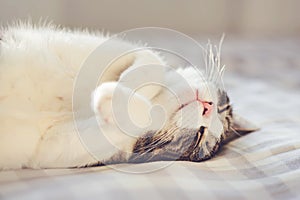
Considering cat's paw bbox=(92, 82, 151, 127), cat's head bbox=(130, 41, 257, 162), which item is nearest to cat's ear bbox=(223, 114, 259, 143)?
cat's head bbox=(130, 41, 257, 162)

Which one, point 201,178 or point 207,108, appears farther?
point 207,108

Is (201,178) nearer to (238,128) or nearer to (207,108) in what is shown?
(207,108)

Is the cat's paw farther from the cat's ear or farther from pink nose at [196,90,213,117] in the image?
the cat's ear

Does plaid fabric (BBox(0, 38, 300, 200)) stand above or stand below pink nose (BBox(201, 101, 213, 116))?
below

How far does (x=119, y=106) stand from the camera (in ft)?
2.50

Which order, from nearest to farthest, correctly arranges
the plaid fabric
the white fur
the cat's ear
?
the plaid fabric → the white fur → the cat's ear

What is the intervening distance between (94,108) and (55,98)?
0.36ft

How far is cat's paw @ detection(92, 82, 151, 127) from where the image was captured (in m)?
0.75

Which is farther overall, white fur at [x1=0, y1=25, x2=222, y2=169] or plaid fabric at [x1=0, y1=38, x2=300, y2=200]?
white fur at [x1=0, y1=25, x2=222, y2=169]

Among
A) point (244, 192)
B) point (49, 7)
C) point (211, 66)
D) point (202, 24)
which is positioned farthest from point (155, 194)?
point (202, 24)

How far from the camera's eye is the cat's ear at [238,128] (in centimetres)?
95

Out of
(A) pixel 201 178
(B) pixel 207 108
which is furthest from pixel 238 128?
(A) pixel 201 178

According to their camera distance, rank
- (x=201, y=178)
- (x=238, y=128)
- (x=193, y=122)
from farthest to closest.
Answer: (x=238, y=128) < (x=193, y=122) < (x=201, y=178)

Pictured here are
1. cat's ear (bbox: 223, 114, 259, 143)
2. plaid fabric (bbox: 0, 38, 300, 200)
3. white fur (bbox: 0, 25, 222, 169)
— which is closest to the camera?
plaid fabric (bbox: 0, 38, 300, 200)
